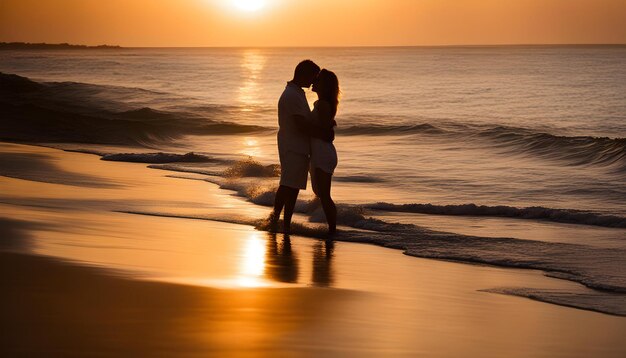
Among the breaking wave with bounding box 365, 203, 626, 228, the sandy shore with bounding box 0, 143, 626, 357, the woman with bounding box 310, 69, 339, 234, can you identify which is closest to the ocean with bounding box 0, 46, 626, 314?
the breaking wave with bounding box 365, 203, 626, 228

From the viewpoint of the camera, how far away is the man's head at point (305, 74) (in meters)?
10.1

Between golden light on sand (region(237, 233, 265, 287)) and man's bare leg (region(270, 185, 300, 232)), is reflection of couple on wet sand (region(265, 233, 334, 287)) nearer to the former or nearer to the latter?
golden light on sand (region(237, 233, 265, 287))

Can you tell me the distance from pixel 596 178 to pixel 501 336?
49.0 ft

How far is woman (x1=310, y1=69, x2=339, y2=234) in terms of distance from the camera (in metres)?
10.2

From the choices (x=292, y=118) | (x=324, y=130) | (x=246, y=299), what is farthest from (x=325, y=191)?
(x=246, y=299)

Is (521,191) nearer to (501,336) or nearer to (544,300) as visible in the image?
(544,300)

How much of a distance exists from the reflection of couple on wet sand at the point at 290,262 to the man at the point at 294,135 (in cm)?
47

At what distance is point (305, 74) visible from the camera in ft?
33.0

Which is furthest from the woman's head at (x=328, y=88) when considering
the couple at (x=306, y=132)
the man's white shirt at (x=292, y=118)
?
the man's white shirt at (x=292, y=118)

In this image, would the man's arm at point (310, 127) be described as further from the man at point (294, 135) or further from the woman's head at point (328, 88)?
the woman's head at point (328, 88)

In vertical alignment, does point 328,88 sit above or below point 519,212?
above

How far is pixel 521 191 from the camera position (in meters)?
16.8

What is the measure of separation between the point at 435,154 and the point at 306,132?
1532 centimetres

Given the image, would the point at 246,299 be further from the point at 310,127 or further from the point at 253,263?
the point at 310,127
